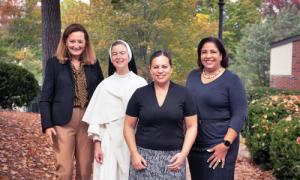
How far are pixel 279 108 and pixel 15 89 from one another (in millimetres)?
7861

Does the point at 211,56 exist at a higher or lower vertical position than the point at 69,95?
higher

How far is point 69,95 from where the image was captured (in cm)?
415

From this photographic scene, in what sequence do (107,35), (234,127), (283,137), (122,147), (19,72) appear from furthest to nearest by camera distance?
(107,35) < (19,72) < (283,137) < (122,147) < (234,127)

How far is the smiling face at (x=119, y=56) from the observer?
3.87 meters

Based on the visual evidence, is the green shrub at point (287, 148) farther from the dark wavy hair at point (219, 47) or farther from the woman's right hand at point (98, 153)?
the woman's right hand at point (98, 153)

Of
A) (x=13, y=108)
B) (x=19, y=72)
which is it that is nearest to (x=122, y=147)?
(x=19, y=72)

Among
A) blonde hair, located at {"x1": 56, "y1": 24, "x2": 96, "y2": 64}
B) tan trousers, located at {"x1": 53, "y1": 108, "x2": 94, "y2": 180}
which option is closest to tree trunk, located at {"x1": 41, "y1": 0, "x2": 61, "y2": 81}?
blonde hair, located at {"x1": 56, "y1": 24, "x2": 96, "y2": 64}

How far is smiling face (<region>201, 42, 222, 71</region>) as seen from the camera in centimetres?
366

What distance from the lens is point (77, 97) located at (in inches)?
166

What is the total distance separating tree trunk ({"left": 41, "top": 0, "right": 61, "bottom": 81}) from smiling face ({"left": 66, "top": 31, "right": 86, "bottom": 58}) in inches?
201

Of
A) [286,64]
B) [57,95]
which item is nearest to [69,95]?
[57,95]

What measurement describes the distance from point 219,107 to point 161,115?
0.54 meters

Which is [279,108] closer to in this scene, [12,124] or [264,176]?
[264,176]

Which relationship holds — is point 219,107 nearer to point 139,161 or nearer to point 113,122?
point 139,161
